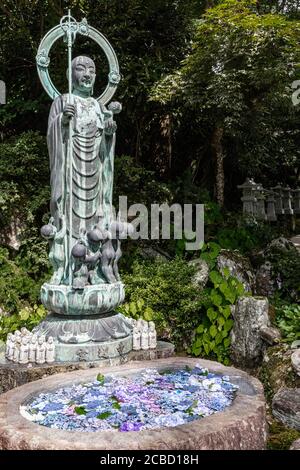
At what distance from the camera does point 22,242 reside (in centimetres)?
880

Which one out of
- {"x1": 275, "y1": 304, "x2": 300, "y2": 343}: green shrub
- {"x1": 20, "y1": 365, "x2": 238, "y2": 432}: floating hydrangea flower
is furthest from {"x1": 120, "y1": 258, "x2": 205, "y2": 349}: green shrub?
{"x1": 20, "y1": 365, "x2": 238, "y2": 432}: floating hydrangea flower

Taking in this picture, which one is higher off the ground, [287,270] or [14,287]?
[287,270]

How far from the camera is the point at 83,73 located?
17.2 ft

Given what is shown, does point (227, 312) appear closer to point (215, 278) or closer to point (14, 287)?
point (215, 278)

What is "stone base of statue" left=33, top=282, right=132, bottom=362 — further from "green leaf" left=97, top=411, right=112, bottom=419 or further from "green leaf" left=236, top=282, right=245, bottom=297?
"green leaf" left=236, top=282, right=245, bottom=297

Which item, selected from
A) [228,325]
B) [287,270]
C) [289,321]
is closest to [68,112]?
[228,325]

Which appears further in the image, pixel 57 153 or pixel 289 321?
pixel 289 321

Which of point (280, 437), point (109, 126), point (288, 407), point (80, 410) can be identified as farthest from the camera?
point (109, 126)

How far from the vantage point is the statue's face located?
5254mm

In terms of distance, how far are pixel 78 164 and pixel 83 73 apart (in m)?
1.04

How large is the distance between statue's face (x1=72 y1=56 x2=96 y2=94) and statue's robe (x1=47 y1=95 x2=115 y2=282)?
0.50 feet

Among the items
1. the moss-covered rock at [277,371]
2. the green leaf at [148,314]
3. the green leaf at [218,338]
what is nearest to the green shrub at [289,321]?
the moss-covered rock at [277,371]

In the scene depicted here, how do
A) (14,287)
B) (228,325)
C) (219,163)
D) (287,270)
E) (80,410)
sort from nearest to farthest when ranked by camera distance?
(80,410)
(228,325)
(287,270)
(14,287)
(219,163)
